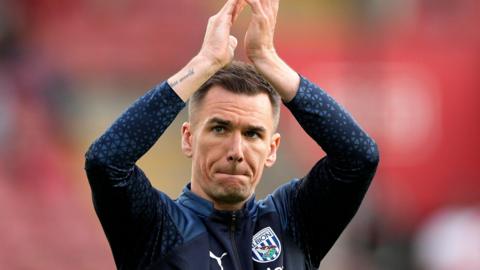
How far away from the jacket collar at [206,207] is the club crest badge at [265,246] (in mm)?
96

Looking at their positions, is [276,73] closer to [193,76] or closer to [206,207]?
[193,76]

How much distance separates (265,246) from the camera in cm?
420

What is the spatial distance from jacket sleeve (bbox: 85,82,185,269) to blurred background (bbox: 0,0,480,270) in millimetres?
6151

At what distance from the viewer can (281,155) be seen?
424 inches

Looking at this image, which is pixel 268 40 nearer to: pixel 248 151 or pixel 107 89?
pixel 248 151

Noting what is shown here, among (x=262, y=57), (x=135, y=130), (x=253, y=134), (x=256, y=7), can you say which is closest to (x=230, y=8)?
(x=256, y=7)

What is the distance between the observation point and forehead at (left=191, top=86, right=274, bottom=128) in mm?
4125

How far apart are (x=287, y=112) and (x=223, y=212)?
690cm

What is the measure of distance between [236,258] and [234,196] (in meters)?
0.23

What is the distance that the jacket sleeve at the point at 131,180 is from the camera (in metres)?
3.96

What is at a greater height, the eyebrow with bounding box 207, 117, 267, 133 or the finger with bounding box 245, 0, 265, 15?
the finger with bounding box 245, 0, 265, 15

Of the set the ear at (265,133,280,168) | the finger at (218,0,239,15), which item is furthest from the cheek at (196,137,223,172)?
the finger at (218,0,239,15)

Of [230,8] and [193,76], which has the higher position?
[230,8]

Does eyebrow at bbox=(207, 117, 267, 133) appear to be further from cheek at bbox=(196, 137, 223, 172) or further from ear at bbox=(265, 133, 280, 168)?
ear at bbox=(265, 133, 280, 168)
